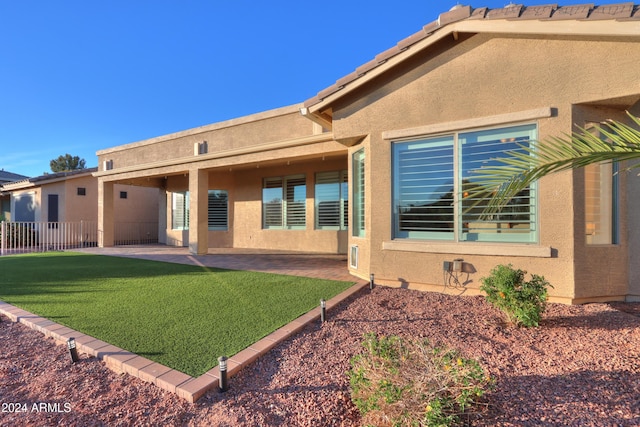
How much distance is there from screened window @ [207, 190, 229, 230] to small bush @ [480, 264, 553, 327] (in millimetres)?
13251

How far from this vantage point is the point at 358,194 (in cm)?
808

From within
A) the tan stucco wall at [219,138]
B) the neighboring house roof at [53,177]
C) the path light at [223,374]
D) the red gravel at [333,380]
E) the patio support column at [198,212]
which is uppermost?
the tan stucco wall at [219,138]

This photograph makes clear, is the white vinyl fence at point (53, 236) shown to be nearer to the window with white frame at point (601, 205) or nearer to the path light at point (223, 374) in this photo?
the path light at point (223, 374)

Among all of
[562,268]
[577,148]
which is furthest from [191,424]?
[562,268]

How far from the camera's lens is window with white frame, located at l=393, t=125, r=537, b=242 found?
571cm

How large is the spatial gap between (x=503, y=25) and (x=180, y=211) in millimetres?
15969

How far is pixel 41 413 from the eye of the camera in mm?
2697

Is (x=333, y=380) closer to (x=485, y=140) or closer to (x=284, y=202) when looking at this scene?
(x=485, y=140)

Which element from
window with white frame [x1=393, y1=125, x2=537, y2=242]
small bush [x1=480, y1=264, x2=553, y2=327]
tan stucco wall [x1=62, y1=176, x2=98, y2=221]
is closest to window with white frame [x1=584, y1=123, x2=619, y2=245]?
window with white frame [x1=393, y1=125, x2=537, y2=242]

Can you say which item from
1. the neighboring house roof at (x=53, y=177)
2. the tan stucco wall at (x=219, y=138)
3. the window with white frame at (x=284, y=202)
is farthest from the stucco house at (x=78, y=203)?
the window with white frame at (x=284, y=202)

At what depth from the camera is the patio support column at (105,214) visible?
15.3 meters

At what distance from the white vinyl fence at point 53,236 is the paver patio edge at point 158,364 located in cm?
1369

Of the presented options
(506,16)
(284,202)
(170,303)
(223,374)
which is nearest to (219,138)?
(284,202)

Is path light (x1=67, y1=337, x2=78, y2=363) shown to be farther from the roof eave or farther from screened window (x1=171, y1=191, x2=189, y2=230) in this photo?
screened window (x1=171, y1=191, x2=189, y2=230)
